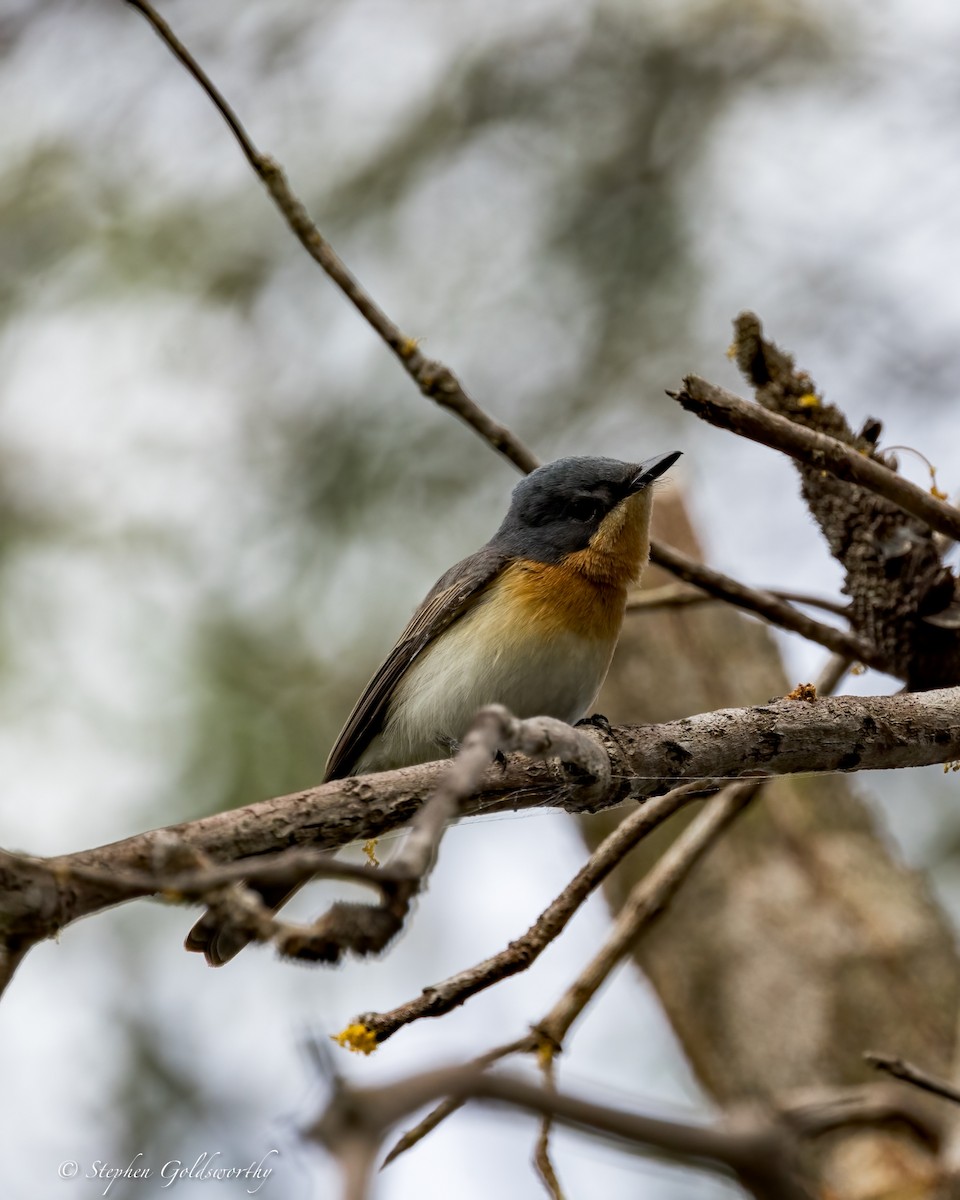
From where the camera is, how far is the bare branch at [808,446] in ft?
10.2

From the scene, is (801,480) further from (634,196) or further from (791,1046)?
(634,196)

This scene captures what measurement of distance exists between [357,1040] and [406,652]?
1999 mm

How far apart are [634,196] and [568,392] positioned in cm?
155

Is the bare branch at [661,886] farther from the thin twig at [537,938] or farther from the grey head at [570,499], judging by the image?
the grey head at [570,499]

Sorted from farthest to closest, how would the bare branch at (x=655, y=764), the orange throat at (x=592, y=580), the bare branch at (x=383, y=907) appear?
the orange throat at (x=592, y=580) → the bare branch at (x=655, y=764) → the bare branch at (x=383, y=907)

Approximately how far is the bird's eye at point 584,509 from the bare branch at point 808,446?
1.39 meters

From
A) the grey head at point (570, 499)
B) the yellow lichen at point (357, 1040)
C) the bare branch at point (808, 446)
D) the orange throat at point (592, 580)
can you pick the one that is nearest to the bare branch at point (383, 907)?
the yellow lichen at point (357, 1040)

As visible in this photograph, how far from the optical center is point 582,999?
388 centimetres

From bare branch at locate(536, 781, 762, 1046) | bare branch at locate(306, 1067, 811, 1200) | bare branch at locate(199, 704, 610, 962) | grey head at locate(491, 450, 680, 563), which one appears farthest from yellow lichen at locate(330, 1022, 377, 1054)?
grey head at locate(491, 450, 680, 563)

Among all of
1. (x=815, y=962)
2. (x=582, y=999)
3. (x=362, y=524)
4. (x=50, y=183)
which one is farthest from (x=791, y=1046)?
(x=50, y=183)

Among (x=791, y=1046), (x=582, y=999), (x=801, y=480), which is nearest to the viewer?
(x=582, y=999)

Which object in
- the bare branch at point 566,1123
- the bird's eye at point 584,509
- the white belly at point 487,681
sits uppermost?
the bird's eye at point 584,509

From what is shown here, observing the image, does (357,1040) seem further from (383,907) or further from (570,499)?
(570,499)

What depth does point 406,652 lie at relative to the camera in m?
4.61
